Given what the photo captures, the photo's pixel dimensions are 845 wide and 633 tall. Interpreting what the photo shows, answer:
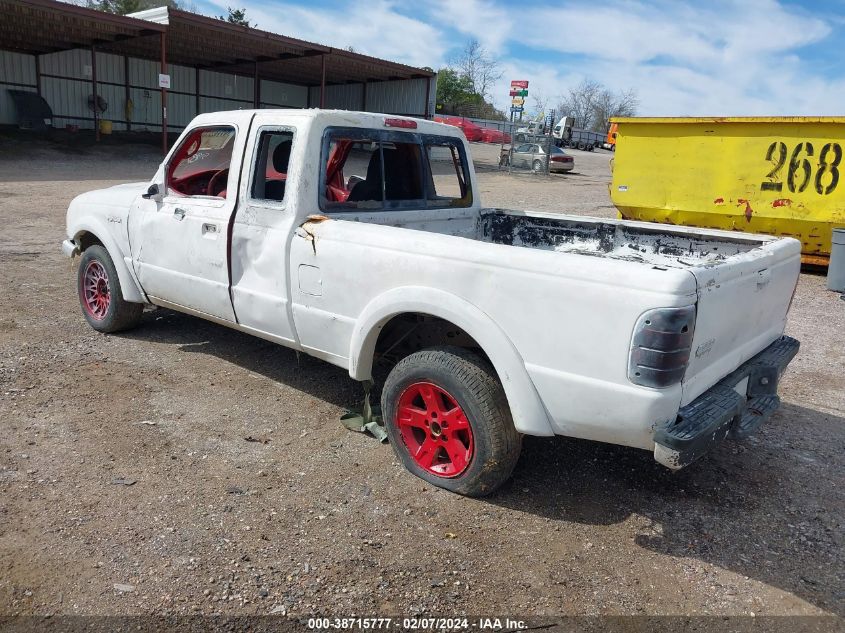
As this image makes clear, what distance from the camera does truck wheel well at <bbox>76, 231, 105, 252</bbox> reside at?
5.88 metres

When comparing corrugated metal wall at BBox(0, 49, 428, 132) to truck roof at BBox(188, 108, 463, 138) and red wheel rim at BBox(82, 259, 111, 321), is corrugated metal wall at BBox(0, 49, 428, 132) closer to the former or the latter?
red wheel rim at BBox(82, 259, 111, 321)

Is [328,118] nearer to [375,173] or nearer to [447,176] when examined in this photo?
[375,173]

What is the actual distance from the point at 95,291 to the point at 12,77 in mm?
25541

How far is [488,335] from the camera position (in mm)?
3113

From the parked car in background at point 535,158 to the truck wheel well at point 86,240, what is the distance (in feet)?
79.2

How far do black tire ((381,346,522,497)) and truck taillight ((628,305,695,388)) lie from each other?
2.35 ft

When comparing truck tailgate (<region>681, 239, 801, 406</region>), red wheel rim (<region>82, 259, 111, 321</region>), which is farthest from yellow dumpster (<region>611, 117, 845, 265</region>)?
red wheel rim (<region>82, 259, 111, 321</region>)

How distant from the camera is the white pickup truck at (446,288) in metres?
2.80

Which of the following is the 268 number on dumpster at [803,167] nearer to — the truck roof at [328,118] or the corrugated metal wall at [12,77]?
the truck roof at [328,118]

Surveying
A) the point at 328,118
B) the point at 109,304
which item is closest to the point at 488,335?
the point at 328,118

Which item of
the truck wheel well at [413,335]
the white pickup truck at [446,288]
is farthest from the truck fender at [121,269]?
the truck wheel well at [413,335]

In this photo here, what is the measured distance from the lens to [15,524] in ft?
10.2

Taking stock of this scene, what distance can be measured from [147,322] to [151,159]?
65.8 ft

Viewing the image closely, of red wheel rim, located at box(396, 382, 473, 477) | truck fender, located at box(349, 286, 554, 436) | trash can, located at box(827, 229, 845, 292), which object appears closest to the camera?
truck fender, located at box(349, 286, 554, 436)
